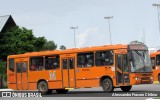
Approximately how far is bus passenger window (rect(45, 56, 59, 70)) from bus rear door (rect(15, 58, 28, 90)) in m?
1.89

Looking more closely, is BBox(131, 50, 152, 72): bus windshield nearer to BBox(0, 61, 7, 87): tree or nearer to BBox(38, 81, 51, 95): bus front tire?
BBox(38, 81, 51, 95): bus front tire

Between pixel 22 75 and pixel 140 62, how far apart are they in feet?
29.5

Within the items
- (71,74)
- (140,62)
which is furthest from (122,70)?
(71,74)

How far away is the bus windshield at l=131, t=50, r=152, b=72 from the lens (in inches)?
1069

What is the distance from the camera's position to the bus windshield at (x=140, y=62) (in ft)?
89.0

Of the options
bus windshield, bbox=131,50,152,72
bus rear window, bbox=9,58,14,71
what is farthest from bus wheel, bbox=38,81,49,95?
bus windshield, bbox=131,50,152,72

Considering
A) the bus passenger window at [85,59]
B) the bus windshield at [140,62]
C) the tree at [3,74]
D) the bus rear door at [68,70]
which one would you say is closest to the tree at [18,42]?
the tree at [3,74]

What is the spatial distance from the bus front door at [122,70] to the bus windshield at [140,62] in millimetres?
403

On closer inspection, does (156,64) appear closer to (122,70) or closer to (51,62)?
(51,62)

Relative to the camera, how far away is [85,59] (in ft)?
95.2

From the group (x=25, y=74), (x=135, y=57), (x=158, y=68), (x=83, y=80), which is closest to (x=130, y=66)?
(x=135, y=57)

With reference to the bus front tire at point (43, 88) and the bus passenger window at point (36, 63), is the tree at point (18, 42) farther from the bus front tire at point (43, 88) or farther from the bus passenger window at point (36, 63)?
the bus front tire at point (43, 88)

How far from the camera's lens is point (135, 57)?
2741cm

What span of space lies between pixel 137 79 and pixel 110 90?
168 cm
